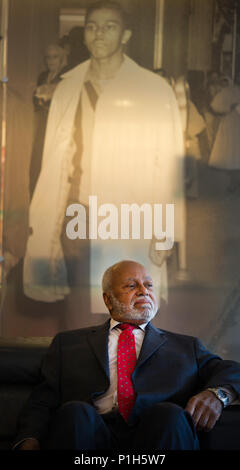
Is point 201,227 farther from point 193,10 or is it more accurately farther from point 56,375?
point 56,375

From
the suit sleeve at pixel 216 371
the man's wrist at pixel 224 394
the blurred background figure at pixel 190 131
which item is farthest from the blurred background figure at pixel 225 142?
the man's wrist at pixel 224 394

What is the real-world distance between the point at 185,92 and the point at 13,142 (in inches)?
54.3

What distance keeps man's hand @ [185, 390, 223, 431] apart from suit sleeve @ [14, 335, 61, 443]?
0.49m

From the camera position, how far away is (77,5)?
497 cm

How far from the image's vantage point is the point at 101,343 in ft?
7.80

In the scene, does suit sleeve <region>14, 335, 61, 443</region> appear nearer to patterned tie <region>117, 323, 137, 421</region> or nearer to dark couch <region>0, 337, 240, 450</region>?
dark couch <region>0, 337, 240, 450</region>

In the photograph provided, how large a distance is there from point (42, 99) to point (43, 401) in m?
3.22

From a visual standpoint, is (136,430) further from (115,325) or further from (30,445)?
(115,325)

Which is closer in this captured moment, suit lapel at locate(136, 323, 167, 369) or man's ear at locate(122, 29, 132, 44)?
suit lapel at locate(136, 323, 167, 369)

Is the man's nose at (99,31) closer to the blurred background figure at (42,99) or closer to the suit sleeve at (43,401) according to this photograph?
the blurred background figure at (42,99)

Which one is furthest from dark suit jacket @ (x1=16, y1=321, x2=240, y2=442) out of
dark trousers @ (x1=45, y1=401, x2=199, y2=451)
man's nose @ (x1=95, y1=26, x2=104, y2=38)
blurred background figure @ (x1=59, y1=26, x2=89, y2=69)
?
man's nose @ (x1=95, y1=26, x2=104, y2=38)

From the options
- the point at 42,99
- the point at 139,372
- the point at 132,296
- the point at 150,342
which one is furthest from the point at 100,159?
the point at 139,372

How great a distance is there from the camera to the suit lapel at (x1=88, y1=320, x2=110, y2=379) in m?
2.31

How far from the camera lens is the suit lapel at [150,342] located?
2.29 m
